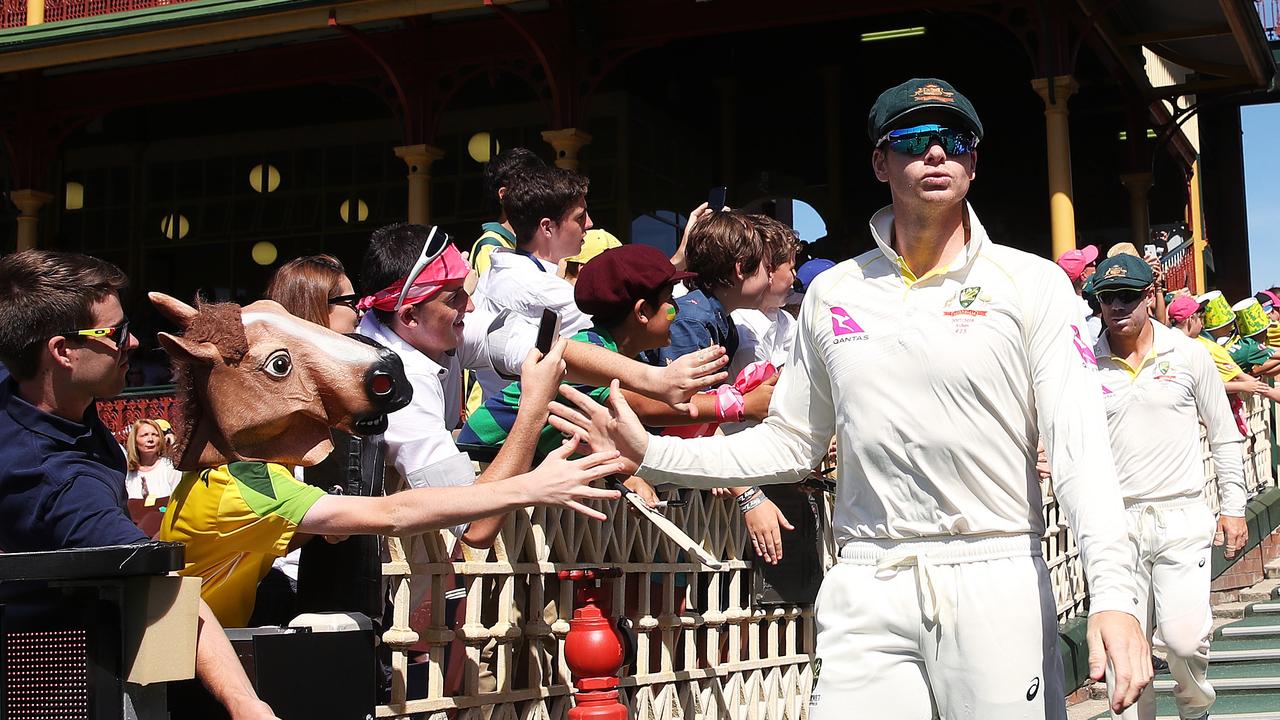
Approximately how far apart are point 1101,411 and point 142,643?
7.10 feet

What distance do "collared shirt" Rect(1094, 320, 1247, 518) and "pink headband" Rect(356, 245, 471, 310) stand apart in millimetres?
3743

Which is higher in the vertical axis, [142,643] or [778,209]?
[778,209]

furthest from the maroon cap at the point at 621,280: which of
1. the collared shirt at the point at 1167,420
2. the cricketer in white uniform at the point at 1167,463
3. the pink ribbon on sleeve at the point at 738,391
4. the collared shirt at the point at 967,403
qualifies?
the collared shirt at the point at 1167,420

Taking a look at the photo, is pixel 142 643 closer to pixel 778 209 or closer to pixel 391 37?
pixel 778 209

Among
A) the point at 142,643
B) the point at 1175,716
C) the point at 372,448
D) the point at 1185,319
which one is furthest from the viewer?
the point at 1185,319

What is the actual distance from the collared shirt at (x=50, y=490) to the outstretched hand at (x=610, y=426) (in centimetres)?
109

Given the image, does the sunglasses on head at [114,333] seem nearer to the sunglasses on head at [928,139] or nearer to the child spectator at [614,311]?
the child spectator at [614,311]

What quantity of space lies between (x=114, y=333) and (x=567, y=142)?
38.6 ft

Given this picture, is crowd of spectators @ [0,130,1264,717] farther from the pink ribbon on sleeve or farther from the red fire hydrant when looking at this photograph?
the red fire hydrant

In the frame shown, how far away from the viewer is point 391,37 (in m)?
15.8

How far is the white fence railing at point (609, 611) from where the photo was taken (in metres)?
4.41

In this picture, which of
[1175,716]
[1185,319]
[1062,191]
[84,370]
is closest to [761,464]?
[84,370]

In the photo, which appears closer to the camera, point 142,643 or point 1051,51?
point 142,643

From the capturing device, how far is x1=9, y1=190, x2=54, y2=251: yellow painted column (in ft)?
57.0
